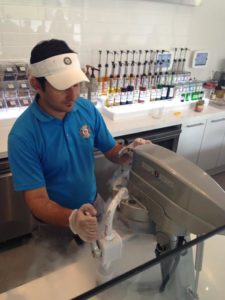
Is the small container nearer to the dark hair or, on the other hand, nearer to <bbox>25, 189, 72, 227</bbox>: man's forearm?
the dark hair

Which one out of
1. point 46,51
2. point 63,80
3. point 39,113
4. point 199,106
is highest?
point 46,51

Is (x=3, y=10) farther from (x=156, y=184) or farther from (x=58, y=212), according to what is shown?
(x=156, y=184)

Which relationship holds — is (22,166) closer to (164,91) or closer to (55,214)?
(55,214)

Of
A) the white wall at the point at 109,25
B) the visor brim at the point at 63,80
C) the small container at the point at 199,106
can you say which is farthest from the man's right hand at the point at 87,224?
the small container at the point at 199,106

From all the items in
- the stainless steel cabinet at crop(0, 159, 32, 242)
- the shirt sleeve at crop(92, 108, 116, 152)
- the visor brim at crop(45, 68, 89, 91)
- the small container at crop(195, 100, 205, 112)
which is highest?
the visor brim at crop(45, 68, 89, 91)

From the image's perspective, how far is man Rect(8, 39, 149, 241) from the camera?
1145mm

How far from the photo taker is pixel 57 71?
44.8 inches

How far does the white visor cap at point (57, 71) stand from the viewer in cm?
114

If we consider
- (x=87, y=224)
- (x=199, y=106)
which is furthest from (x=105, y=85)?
(x=87, y=224)

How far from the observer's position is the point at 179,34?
296 centimetres

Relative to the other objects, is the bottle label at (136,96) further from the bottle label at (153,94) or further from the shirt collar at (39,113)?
the shirt collar at (39,113)

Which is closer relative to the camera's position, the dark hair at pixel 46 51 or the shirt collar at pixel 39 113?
the dark hair at pixel 46 51

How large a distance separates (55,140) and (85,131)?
191 mm

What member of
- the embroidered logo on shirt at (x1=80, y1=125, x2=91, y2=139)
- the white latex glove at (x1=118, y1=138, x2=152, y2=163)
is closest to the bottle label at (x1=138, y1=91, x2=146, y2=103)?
the embroidered logo on shirt at (x1=80, y1=125, x2=91, y2=139)
